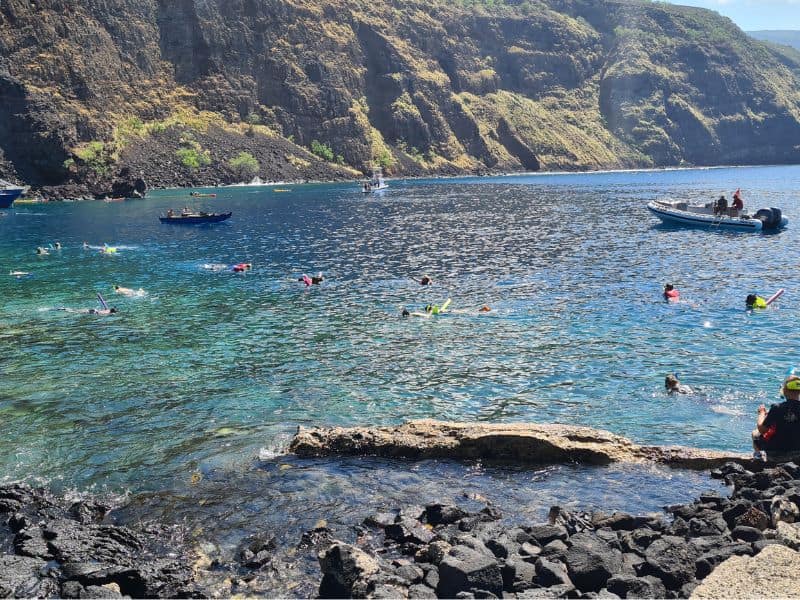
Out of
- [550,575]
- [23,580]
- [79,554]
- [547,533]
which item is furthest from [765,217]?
[23,580]

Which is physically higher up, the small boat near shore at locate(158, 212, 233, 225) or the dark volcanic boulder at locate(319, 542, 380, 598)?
the small boat near shore at locate(158, 212, 233, 225)

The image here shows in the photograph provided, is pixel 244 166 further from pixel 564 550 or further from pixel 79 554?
pixel 564 550

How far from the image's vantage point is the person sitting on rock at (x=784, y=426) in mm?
16734

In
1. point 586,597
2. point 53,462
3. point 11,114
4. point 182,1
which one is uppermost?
point 182,1

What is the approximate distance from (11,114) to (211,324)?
5533 inches

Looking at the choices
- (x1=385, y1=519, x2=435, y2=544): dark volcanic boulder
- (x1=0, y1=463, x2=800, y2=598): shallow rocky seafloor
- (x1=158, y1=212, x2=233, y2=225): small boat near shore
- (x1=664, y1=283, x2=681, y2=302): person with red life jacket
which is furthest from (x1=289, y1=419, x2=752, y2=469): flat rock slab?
(x1=158, y1=212, x2=233, y2=225): small boat near shore

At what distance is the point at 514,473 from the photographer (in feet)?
57.4

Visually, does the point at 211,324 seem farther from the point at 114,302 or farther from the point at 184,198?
the point at 184,198

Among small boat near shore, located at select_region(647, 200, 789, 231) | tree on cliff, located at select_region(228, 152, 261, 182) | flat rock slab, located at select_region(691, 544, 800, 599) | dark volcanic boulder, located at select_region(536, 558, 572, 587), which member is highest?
tree on cliff, located at select_region(228, 152, 261, 182)

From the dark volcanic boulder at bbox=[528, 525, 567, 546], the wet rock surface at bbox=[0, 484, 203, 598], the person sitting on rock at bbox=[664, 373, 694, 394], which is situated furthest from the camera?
the person sitting on rock at bbox=[664, 373, 694, 394]

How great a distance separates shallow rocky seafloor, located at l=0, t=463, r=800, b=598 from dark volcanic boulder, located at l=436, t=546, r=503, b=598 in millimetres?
19

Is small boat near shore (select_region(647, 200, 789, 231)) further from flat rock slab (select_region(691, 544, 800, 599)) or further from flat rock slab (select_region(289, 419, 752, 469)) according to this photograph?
flat rock slab (select_region(691, 544, 800, 599))

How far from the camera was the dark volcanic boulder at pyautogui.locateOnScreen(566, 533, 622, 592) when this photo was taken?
12031 mm

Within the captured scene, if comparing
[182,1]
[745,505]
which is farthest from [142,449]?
[182,1]
